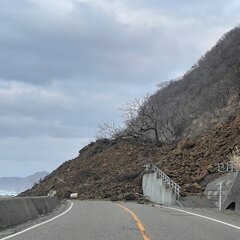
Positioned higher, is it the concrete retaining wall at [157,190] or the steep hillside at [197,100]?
the steep hillside at [197,100]

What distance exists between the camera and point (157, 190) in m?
41.2

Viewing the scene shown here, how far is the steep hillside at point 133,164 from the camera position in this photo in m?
41.6

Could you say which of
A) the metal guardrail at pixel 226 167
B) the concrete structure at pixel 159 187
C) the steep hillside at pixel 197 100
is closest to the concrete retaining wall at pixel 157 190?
the concrete structure at pixel 159 187

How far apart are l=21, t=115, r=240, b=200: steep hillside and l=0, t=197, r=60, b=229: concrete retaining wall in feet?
53.0

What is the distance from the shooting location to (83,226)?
15758 millimetres

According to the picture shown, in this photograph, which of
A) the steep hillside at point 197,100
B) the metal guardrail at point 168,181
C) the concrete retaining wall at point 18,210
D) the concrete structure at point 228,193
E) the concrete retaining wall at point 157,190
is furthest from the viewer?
the steep hillside at point 197,100

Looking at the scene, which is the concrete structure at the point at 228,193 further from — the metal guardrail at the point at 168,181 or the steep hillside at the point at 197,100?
the steep hillside at the point at 197,100

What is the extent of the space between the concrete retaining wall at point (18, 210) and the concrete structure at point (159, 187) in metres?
13.9

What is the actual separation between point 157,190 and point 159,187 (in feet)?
2.63

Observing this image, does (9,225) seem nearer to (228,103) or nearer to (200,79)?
(228,103)

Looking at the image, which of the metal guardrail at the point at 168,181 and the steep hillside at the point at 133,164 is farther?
the steep hillside at the point at 133,164

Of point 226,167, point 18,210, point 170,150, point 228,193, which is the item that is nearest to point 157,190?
point 226,167

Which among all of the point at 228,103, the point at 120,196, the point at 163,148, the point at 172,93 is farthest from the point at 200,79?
the point at 120,196

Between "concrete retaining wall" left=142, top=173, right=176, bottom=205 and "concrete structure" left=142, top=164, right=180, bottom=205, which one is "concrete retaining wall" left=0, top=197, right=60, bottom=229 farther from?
"concrete retaining wall" left=142, top=173, right=176, bottom=205
